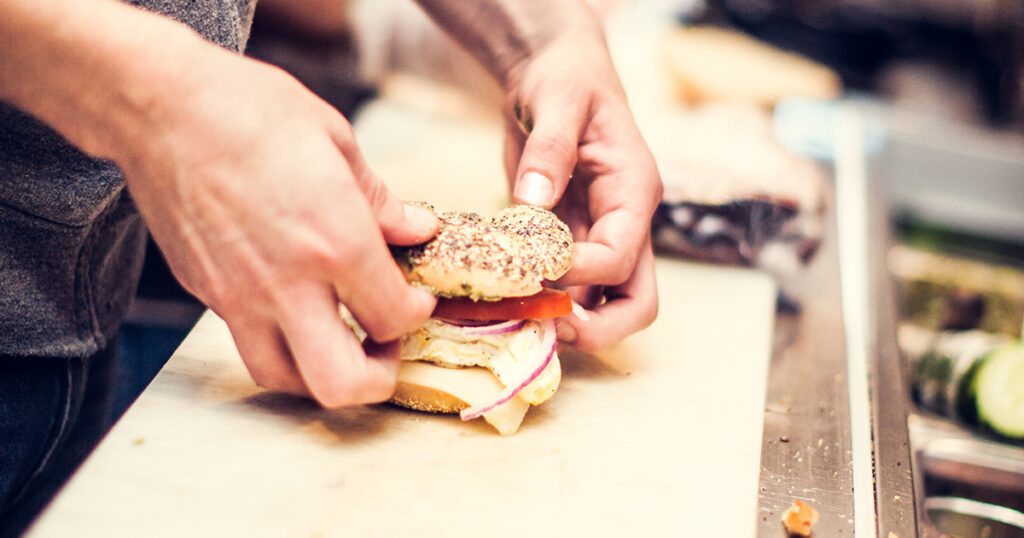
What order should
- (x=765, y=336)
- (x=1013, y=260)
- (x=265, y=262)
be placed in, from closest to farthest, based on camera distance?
(x=265, y=262) → (x=765, y=336) → (x=1013, y=260)

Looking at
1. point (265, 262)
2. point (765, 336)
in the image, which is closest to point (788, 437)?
point (765, 336)

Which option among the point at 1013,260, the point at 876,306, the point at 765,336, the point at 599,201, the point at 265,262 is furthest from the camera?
the point at 1013,260

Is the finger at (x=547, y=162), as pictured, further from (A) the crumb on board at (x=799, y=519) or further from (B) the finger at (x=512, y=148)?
(A) the crumb on board at (x=799, y=519)

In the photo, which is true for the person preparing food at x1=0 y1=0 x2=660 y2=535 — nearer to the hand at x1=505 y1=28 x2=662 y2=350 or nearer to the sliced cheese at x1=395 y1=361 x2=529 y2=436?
the hand at x1=505 y1=28 x2=662 y2=350

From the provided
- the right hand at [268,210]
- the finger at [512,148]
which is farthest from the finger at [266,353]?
the finger at [512,148]

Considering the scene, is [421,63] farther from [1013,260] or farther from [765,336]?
[1013,260]

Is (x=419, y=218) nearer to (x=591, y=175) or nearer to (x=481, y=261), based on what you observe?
(x=481, y=261)

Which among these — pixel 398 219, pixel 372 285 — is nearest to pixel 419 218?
pixel 398 219
